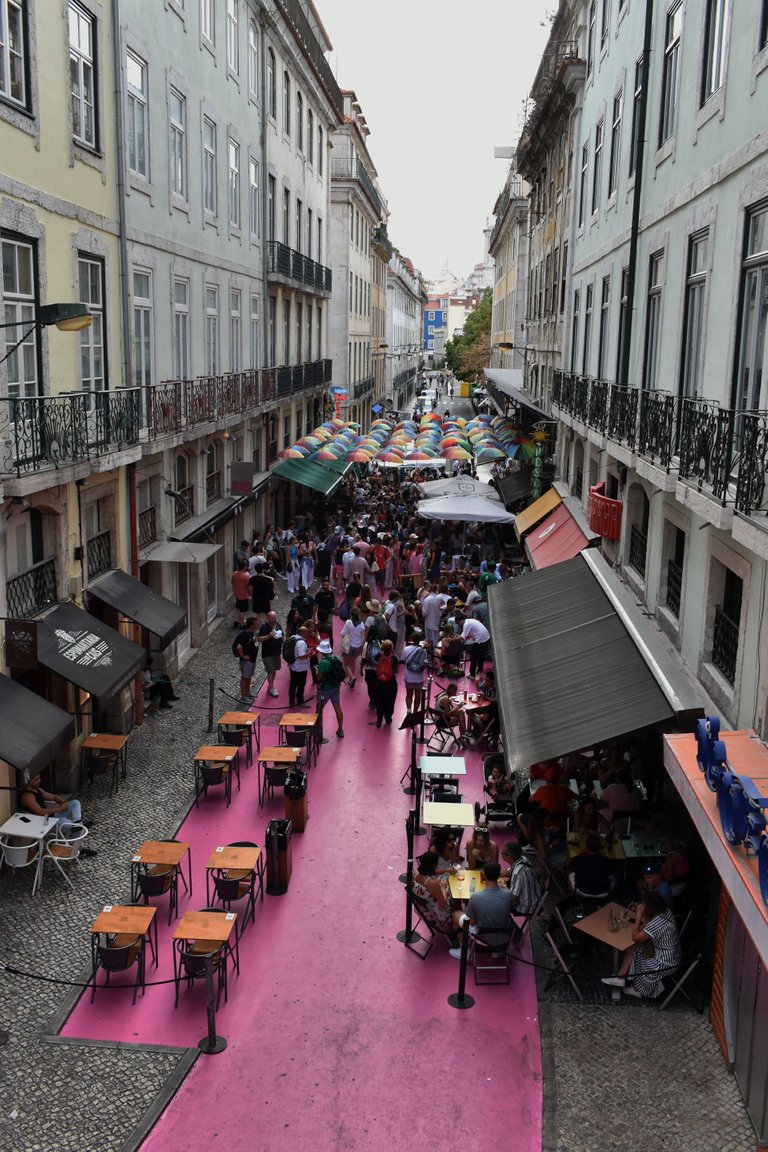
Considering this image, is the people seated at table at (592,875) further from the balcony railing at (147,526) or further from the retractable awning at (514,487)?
the retractable awning at (514,487)

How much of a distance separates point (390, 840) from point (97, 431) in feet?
22.4

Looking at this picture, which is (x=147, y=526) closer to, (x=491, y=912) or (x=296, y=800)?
(x=296, y=800)

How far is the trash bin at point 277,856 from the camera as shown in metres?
11.0

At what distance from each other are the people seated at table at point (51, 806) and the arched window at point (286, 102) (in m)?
24.2

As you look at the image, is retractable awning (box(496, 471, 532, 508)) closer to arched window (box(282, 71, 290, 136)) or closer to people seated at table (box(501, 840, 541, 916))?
arched window (box(282, 71, 290, 136))

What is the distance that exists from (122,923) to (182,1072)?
1.68m

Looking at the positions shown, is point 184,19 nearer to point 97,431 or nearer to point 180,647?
point 97,431

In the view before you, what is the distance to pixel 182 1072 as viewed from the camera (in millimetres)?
8195

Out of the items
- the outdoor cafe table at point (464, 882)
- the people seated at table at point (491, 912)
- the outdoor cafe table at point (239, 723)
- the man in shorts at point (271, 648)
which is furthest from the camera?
the man in shorts at point (271, 648)

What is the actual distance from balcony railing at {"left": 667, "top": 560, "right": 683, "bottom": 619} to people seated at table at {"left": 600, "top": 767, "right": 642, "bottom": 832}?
2204 mm

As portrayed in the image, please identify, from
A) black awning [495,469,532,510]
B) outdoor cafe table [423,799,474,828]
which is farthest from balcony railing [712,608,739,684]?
black awning [495,469,532,510]

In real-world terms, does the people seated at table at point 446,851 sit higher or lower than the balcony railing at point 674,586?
lower

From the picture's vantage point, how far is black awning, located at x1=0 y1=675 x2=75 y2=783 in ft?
33.0

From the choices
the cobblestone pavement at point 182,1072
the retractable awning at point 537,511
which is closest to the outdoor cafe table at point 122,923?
the cobblestone pavement at point 182,1072
